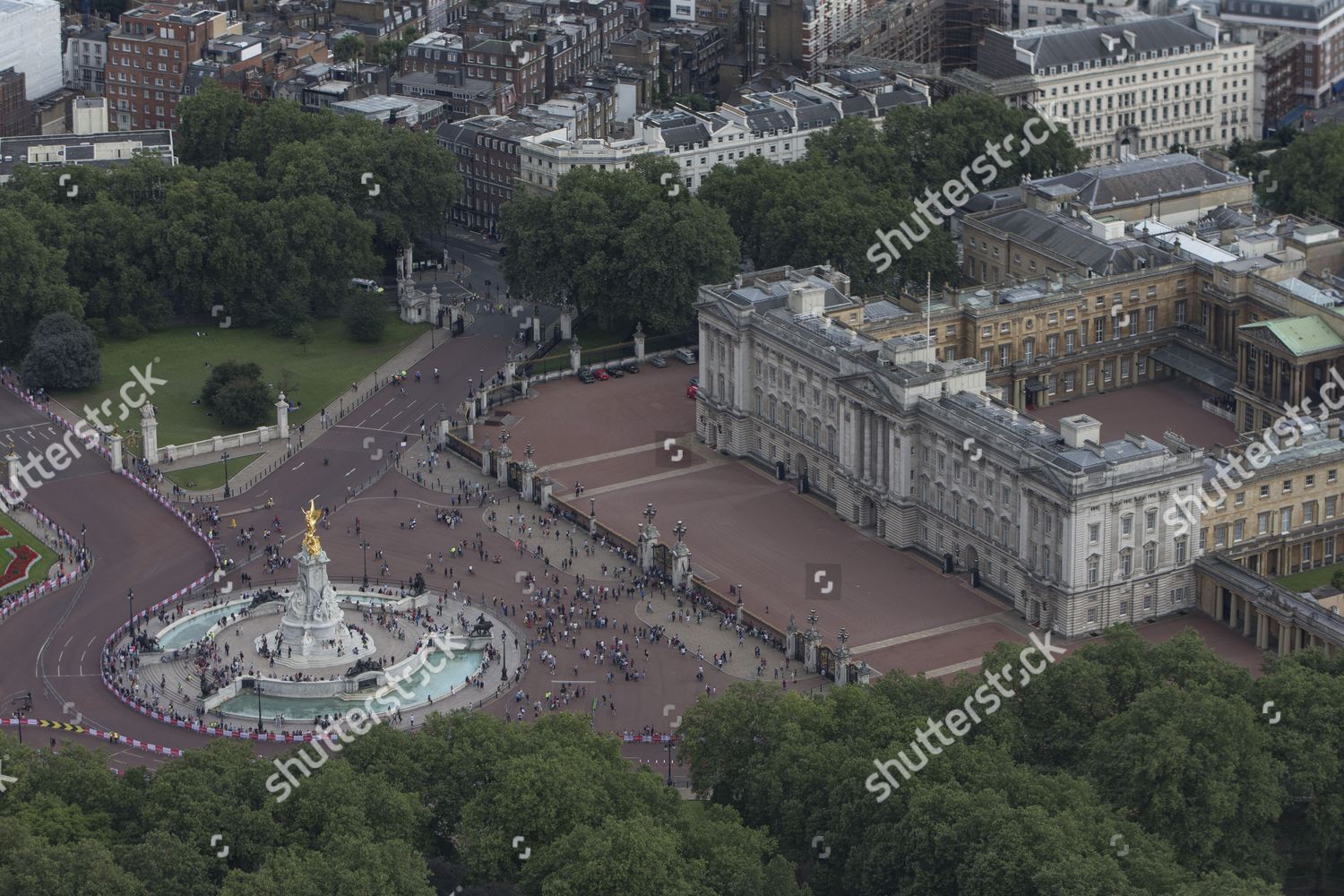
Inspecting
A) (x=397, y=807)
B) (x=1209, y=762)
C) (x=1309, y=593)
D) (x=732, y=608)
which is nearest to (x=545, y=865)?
(x=397, y=807)

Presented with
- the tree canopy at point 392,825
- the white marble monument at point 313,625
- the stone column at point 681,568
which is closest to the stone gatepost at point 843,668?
the stone column at point 681,568

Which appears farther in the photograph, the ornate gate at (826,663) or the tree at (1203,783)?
the ornate gate at (826,663)

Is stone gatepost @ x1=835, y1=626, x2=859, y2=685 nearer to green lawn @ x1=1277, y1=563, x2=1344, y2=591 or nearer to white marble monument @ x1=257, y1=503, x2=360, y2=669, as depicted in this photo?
white marble monument @ x1=257, y1=503, x2=360, y2=669

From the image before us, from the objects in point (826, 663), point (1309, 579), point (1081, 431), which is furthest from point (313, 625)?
point (1309, 579)

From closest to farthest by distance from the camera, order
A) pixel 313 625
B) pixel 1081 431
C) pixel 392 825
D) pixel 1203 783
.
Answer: pixel 392 825 < pixel 1203 783 < pixel 313 625 < pixel 1081 431

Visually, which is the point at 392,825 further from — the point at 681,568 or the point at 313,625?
the point at 681,568

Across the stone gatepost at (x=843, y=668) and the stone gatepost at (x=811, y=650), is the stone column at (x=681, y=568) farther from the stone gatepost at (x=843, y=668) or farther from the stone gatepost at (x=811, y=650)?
the stone gatepost at (x=843, y=668)

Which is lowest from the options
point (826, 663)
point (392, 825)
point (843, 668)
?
point (826, 663)

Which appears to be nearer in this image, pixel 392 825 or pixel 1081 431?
pixel 392 825

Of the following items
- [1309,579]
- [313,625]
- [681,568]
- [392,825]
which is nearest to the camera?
[392,825]

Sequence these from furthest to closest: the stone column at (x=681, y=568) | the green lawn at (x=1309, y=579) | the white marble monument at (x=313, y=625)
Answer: the stone column at (x=681, y=568)
the green lawn at (x=1309, y=579)
the white marble monument at (x=313, y=625)
